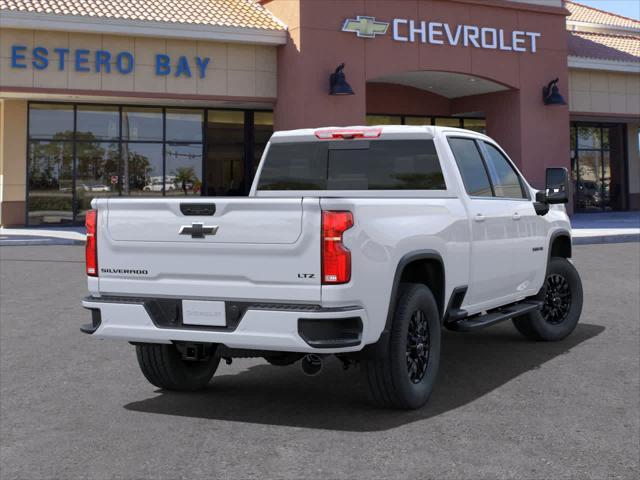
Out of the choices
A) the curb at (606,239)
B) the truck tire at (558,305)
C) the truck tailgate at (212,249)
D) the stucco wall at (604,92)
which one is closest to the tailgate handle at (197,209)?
the truck tailgate at (212,249)

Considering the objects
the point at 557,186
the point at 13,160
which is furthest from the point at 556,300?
the point at 13,160

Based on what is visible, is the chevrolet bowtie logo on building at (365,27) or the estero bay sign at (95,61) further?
the chevrolet bowtie logo on building at (365,27)

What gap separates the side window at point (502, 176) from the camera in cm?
739

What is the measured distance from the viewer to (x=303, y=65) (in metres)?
25.7

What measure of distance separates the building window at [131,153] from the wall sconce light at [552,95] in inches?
388

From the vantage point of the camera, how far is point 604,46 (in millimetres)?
35094

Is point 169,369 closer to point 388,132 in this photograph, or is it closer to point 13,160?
point 388,132

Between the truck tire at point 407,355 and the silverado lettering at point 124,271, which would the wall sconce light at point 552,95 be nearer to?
the truck tire at point 407,355

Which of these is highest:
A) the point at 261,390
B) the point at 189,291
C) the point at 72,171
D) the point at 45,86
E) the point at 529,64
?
the point at 529,64

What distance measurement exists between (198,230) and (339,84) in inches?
818

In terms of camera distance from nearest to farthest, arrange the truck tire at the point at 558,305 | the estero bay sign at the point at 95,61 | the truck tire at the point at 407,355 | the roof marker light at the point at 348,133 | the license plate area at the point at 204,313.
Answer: the license plate area at the point at 204,313
the truck tire at the point at 407,355
the roof marker light at the point at 348,133
the truck tire at the point at 558,305
the estero bay sign at the point at 95,61

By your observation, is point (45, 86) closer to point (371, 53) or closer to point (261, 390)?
point (371, 53)

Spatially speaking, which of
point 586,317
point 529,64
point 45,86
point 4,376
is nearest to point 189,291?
point 4,376

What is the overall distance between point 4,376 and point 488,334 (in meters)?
4.80
